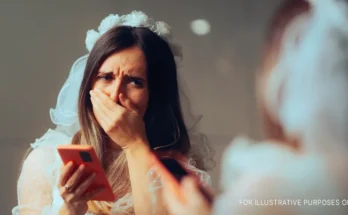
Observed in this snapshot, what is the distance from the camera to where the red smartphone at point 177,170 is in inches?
40.6

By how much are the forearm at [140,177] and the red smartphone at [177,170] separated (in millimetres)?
41

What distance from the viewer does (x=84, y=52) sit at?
1067 mm

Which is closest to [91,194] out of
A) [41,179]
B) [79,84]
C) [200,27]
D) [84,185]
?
[84,185]

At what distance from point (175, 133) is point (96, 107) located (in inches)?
7.8

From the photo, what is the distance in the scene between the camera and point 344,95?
1.11m

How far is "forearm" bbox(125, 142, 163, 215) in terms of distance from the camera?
3.30ft

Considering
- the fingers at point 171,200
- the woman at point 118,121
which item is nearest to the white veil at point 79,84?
the woman at point 118,121

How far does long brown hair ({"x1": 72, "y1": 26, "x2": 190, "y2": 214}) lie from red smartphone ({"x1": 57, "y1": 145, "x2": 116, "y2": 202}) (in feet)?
0.08

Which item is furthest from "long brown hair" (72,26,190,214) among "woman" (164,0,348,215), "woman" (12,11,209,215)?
"woman" (164,0,348,215)

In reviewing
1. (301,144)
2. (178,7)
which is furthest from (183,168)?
(178,7)

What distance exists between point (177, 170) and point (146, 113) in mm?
153

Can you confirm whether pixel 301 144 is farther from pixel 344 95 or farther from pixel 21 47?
pixel 21 47

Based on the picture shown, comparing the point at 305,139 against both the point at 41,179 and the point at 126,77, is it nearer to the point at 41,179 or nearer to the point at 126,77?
the point at 126,77

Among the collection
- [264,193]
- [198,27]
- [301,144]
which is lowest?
[264,193]
